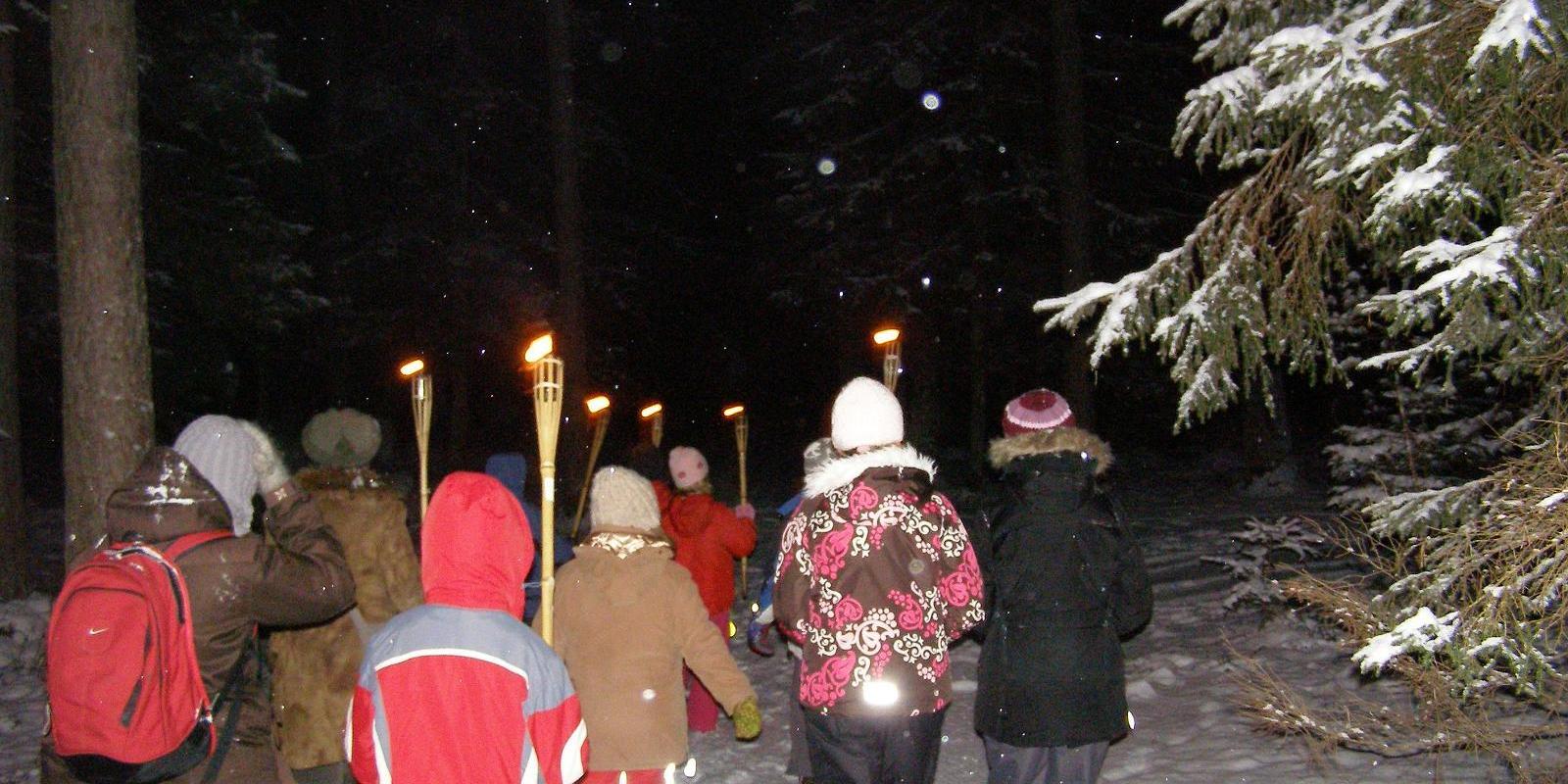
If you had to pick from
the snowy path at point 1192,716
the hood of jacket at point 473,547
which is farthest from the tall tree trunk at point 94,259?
the hood of jacket at point 473,547

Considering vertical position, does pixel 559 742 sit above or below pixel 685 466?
below

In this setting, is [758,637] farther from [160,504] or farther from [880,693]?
[160,504]

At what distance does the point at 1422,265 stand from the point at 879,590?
87.3 inches

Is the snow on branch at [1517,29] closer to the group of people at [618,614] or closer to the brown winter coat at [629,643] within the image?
the group of people at [618,614]

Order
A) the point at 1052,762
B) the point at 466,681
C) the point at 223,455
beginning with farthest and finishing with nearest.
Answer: the point at 1052,762 → the point at 223,455 → the point at 466,681

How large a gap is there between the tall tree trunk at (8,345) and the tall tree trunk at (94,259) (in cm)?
507

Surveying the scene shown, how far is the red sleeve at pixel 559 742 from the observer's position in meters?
3.05

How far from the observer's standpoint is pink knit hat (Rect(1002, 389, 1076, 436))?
15.0ft

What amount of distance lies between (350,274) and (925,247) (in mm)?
12819

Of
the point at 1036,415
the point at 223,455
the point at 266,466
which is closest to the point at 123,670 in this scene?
the point at 223,455

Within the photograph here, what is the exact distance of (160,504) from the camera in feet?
11.1

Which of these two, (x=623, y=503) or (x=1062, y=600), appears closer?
(x=1062, y=600)

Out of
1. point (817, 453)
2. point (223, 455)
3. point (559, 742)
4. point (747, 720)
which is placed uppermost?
point (223, 455)

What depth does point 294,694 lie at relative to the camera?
4637 millimetres
